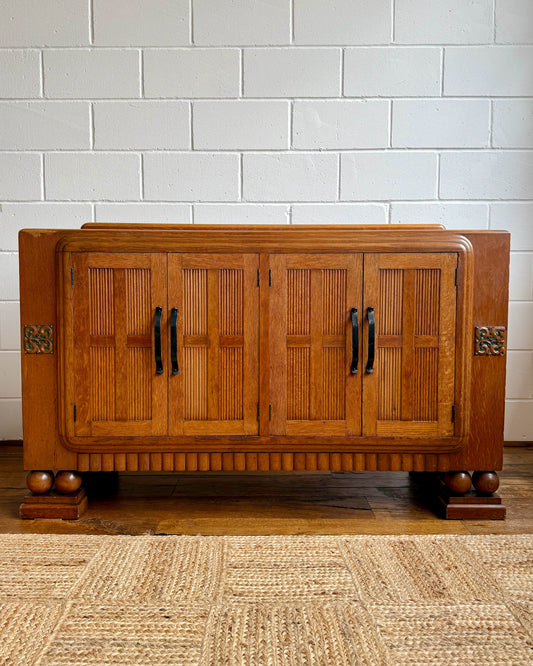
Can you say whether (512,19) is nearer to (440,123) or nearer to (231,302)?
(440,123)

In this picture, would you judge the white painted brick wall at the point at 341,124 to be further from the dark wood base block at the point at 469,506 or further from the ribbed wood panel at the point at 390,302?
the dark wood base block at the point at 469,506

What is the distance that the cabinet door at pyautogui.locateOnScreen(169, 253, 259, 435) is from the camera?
1.43m

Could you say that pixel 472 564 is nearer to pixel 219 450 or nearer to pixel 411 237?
pixel 219 450

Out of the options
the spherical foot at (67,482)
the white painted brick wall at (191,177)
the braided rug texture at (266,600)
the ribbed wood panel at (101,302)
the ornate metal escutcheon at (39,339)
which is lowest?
the braided rug texture at (266,600)

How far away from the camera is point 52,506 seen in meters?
1.47

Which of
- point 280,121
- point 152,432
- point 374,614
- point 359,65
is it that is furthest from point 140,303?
point 359,65

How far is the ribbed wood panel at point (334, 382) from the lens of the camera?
4.74ft

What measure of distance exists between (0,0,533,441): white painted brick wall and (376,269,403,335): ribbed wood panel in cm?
71

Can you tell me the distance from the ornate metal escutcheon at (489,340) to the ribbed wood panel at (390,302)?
0.20 meters

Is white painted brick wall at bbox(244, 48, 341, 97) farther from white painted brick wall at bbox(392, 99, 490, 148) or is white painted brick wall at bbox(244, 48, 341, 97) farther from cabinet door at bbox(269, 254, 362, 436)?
cabinet door at bbox(269, 254, 362, 436)

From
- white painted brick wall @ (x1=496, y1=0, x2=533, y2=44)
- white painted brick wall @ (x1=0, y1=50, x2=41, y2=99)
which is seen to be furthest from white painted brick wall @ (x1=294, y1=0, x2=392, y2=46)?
white painted brick wall @ (x1=0, y1=50, x2=41, y2=99)

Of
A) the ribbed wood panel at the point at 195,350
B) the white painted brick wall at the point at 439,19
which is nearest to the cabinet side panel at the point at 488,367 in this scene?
the ribbed wood panel at the point at 195,350

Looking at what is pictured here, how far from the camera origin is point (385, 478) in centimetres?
184

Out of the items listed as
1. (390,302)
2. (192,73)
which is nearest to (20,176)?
(192,73)
